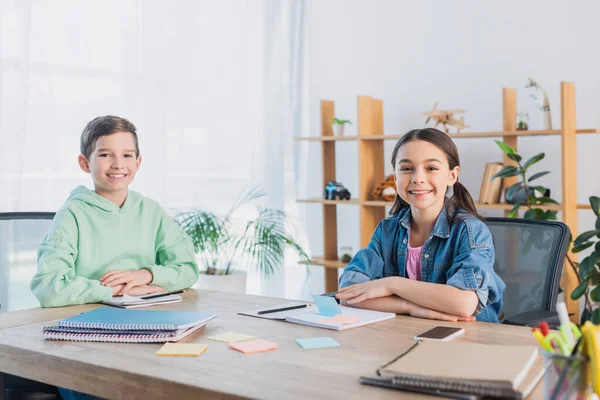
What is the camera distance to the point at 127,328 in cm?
156

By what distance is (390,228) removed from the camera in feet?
6.84

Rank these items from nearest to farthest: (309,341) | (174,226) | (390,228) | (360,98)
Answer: (309,341) → (390,228) → (174,226) → (360,98)

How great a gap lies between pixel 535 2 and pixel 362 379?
321cm

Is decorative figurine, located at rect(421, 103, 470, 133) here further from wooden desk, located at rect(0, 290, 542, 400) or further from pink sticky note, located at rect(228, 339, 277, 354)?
pink sticky note, located at rect(228, 339, 277, 354)

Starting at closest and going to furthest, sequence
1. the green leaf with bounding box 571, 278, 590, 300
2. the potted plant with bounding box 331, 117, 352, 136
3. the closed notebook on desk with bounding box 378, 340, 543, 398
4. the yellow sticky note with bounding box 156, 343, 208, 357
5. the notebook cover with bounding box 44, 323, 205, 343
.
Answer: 1. the closed notebook on desk with bounding box 378, 340, 543, 398
2. the yellow sticky note with bounding box 156, 343, 208, 357
3. the notebook cover with bounding box 44, 323, 205, 343
4. the green leaf with bounding box 571, 278, 590, 300
5. the potted plant with bounding box 331, 117, 352, 136

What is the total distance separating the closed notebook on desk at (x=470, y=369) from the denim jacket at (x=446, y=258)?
47 centimetres

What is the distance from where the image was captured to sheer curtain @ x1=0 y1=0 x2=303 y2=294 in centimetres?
345

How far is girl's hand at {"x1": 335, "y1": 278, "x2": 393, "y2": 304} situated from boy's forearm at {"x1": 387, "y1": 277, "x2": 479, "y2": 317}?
4cm

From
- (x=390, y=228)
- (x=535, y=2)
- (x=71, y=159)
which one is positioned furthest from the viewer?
(x=535, y=2)

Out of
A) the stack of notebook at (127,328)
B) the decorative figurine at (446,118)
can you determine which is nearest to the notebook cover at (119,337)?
the stack of notebook at (127,328)

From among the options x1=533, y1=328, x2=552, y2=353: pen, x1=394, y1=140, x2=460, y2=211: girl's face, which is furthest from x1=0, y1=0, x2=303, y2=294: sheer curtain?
x1=533, y1=328, x2=552, y2=353: pen

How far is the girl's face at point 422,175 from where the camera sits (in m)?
1.94

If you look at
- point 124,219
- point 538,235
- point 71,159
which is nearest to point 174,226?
point 124,219

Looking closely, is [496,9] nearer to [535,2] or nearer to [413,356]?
[535,2]
